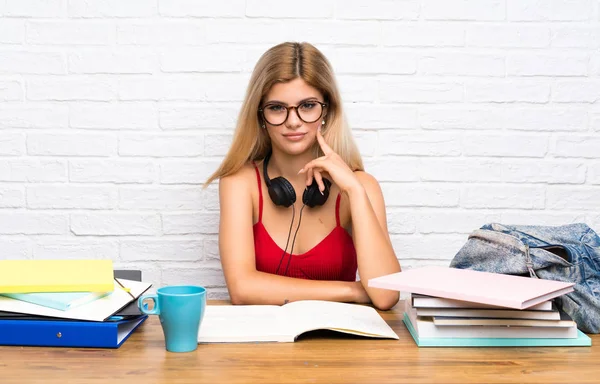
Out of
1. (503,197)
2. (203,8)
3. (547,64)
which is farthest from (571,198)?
(203,8)

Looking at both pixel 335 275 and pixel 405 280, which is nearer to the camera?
pixel 405 280

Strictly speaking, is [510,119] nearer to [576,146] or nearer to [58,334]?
[576,146]

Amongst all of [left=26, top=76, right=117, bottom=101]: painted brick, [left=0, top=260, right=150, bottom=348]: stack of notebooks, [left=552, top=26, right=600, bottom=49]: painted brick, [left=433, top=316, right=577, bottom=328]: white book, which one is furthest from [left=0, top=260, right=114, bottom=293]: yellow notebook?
[left=552, top=26, right=600, bottom=49]: painted brick

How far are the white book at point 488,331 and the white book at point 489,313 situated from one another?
0.02m

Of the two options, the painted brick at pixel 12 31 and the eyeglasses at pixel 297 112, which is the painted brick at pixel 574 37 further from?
the painted brick at pixel 12 31

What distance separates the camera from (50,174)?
2.22 m

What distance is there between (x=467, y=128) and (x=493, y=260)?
1.00 metres

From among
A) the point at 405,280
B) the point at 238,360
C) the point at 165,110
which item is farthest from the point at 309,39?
the point at 238,360

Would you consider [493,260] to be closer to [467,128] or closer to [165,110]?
[467,128]

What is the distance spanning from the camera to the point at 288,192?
1.89 metres

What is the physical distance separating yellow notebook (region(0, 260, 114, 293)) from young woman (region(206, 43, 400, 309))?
0.49 metres

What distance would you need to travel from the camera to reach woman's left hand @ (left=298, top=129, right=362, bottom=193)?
1779mm

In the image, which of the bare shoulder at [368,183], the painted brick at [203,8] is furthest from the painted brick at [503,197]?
the painted brick at [203,8]

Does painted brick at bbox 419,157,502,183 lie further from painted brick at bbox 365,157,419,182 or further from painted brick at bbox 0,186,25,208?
painted brick at bbox 0,186,25,208
